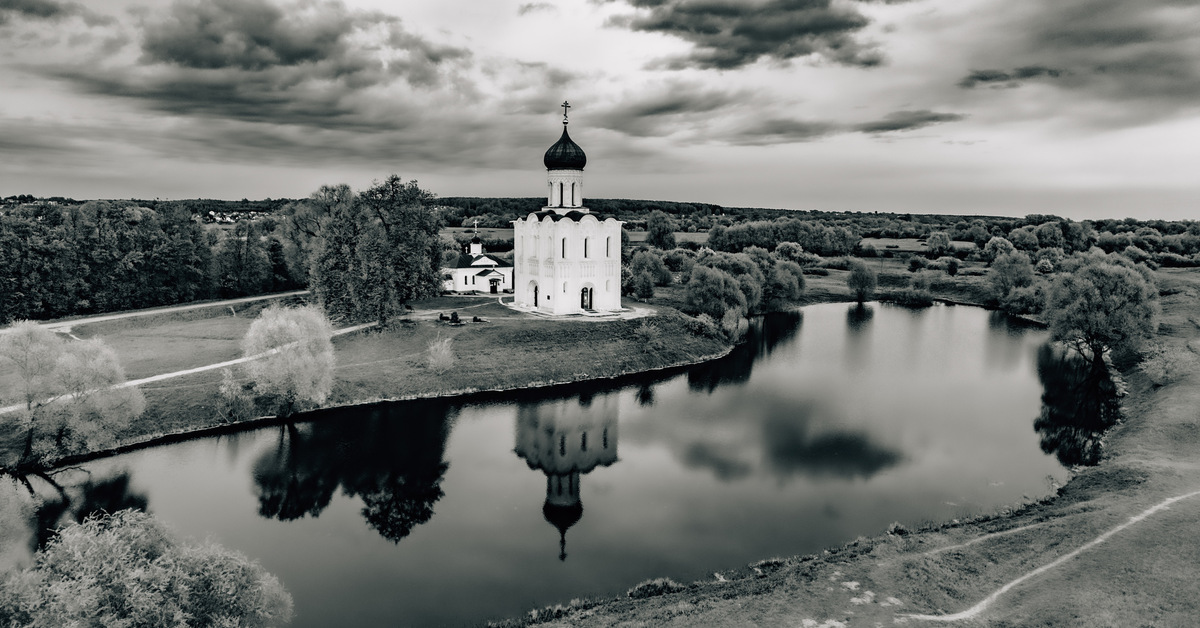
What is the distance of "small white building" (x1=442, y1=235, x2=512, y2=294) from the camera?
49.2m

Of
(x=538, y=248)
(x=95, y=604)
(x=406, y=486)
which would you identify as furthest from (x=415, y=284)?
(x=95, y=604)

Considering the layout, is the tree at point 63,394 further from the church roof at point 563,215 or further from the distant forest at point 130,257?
the church roof at point 563,215

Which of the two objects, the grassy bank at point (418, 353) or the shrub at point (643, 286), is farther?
the shrub at point (643, 286)

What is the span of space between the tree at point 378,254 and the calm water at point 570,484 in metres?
9.34

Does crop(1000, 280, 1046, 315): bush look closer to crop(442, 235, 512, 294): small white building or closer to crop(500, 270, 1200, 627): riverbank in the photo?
crop(500, 270, 1200, 627): riverbank

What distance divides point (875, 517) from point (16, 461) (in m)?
26.6

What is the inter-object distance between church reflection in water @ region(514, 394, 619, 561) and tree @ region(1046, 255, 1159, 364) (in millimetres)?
23360

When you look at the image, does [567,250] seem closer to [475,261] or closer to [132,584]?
[475,261]

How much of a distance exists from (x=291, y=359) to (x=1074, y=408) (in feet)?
109

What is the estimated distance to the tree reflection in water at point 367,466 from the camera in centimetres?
1880

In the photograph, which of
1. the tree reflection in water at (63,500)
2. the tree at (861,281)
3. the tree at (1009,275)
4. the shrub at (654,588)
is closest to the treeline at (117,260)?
the tree reflection in water at (63,500)

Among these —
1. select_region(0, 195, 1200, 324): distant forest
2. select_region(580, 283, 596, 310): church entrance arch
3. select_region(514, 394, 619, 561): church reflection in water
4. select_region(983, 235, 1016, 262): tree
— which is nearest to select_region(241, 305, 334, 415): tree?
select_region(514, 394, 619, 561): church reflection in water

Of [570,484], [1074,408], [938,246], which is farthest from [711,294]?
[938,246]

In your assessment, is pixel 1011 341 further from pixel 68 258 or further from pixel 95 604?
pixel 68 258
